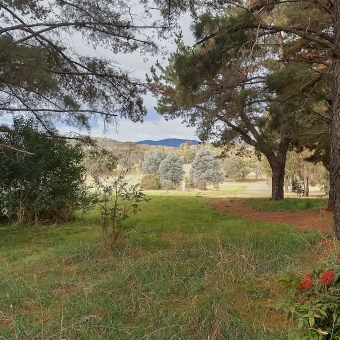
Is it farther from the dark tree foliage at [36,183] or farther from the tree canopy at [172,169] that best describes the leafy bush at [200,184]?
the dark tree foliage at [36,183]

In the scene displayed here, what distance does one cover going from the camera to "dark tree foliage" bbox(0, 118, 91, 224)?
6.98m

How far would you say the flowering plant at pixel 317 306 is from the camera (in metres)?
1.60

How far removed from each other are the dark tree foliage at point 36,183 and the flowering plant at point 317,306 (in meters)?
5.74

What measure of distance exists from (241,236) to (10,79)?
400 centimetres

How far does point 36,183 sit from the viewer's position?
7105mm

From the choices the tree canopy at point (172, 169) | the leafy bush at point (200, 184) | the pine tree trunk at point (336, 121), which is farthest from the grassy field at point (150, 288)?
the tree canopy at point (172, 169)

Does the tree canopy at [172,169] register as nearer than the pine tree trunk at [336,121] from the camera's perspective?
No

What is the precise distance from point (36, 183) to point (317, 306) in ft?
21.6

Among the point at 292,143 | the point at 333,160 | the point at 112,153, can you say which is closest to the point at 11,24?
the point at 112,153

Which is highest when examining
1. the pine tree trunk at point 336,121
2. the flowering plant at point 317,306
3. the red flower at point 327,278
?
the pine tree trunk at point 336,121

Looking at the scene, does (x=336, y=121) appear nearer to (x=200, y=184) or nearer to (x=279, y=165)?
(x=279, y=165)

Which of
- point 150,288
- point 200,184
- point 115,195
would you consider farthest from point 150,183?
point 150,288

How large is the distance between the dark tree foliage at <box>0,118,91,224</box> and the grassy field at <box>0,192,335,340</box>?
6.95 ft

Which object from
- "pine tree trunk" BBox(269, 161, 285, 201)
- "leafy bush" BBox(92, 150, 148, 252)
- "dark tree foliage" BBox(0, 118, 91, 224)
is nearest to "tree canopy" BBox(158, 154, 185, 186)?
"pine tree trunk" BBox(269, 161, 285, 201)
